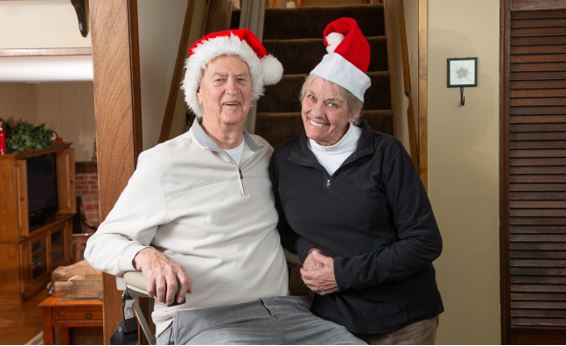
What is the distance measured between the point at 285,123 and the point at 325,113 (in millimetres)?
1557

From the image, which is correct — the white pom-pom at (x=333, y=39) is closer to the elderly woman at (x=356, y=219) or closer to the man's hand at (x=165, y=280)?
the elderly woman at (x=356, y=219)

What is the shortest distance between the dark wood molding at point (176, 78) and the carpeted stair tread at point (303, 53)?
0.68 m

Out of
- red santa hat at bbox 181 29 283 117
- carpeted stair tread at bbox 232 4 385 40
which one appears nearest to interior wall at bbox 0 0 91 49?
red santa hat at bbox 181 29 283 117

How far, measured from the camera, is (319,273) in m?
1.89

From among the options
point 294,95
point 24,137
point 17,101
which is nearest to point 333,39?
point 294,95

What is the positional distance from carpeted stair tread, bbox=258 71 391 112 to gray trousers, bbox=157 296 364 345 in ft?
6.46

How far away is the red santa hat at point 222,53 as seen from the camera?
199cm

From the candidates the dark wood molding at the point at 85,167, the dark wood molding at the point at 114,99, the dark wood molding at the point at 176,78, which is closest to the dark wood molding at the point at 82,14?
the dark wood molding at the point at 114,99

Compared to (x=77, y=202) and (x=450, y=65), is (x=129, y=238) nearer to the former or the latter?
(x=450, y=65)

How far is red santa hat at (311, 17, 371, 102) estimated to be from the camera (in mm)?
1970

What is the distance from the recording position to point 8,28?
9.42ft

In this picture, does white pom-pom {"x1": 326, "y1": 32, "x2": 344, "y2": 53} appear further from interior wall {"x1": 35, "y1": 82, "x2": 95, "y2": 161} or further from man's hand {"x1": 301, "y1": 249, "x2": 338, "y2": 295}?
interior wall {"x1": 35, "y1": 82, "x2": 95, "y2": 161}

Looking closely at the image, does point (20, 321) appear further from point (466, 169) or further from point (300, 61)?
point (466, 169)

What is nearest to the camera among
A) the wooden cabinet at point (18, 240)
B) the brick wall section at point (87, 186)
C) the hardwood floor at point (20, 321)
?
the hardwood floor at point (20, 321)
